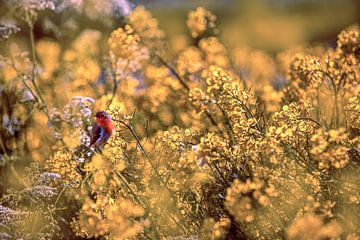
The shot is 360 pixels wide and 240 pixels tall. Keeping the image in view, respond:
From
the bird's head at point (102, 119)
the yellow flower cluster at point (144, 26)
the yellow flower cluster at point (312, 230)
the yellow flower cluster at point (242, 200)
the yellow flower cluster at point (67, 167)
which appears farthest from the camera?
the yellow flower cluster at point (144, 26)

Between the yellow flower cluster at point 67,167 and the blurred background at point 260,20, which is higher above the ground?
the blurred background at point 260,20

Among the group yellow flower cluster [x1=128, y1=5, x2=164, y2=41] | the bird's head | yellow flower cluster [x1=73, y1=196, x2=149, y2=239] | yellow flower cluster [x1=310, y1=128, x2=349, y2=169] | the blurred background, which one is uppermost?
the blurred background

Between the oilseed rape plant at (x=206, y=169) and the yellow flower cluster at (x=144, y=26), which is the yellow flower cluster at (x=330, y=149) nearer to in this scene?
the oilseed rape plant at (x=206, y=169)

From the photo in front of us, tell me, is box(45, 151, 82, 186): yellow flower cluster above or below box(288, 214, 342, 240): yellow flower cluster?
above

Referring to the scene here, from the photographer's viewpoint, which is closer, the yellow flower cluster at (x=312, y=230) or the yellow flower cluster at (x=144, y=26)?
the yellow flower cluster at (x=312, y=230)

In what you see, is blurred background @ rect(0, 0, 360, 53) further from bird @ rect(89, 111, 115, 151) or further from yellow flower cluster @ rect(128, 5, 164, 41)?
bird @ rect(89, 111, 115, 151)

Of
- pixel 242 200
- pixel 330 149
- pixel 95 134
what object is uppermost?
pixel 330 149

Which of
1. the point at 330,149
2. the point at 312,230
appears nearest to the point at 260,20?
the point at 330,149

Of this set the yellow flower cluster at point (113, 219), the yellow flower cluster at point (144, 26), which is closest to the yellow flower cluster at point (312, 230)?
the yellow flower cluster at point (113, 219)

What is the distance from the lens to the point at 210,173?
3633mm

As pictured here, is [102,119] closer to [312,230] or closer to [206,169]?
[206,169]

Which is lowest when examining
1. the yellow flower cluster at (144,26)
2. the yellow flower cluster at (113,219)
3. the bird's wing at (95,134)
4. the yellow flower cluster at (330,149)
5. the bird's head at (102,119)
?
the yellow flower cluster at (113,219)

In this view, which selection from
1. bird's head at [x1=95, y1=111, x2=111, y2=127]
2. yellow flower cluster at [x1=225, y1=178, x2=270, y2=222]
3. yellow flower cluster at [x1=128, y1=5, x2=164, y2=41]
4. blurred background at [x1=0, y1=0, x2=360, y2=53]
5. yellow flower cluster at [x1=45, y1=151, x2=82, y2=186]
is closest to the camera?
yellow flower cluster at [x1=225, y1=178, x2=270, y2=222]

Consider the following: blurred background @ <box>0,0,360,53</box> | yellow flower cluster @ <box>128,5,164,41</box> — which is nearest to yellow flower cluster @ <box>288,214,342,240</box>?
yellow flower cluster @ <box>128,5,164,41</box>
